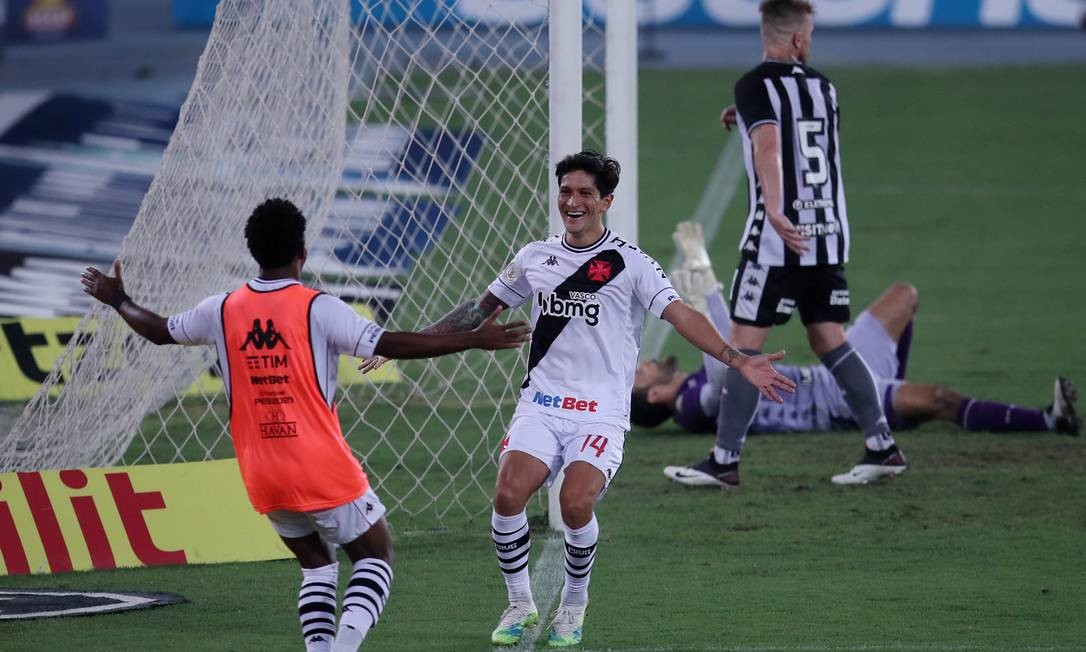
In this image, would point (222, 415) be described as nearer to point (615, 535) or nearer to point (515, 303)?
point (615, 535)

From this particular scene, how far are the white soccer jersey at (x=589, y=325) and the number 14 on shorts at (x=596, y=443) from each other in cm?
7

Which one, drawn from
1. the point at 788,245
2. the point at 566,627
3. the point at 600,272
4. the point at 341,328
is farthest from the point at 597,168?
the point at 788,245

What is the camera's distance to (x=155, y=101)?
22.0 metres

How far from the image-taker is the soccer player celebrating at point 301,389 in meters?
5.33

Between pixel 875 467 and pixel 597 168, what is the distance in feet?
9.41

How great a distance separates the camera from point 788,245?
8180 millimetres

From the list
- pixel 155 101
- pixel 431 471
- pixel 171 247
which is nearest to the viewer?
pixel 171 247

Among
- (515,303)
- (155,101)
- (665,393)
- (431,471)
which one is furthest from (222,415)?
(155,101)

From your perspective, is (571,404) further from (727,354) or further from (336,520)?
(336,520)

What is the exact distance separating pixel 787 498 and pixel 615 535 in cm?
102

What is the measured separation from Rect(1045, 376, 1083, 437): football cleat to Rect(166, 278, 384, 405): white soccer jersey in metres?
4.77

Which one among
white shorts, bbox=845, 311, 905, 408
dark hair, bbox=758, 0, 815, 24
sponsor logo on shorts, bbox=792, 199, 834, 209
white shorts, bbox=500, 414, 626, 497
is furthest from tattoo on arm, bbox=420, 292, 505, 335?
white shorts, bbox=845, 311, 905, 408

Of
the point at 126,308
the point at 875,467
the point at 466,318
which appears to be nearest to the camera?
the point at 126,308

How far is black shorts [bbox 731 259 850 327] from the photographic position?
8312mm
